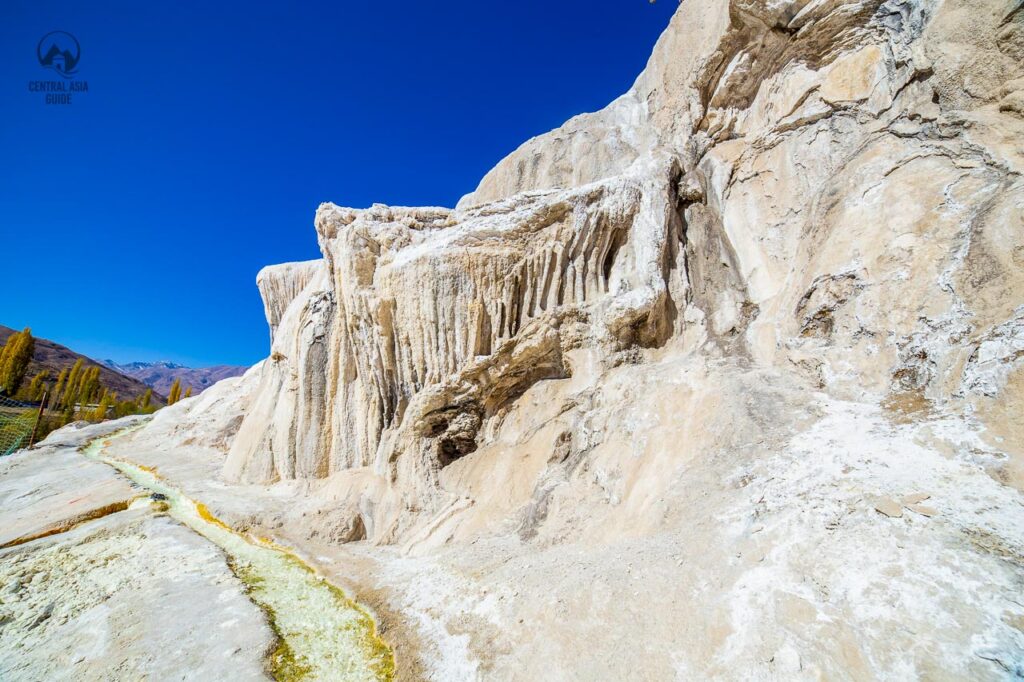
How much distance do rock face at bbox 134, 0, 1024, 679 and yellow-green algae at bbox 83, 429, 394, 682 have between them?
230cm

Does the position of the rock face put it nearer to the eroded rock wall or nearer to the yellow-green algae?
the eroded rock wall

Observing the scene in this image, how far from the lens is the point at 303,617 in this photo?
8305 millimetres

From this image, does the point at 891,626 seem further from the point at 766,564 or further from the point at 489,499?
the point at 489,499

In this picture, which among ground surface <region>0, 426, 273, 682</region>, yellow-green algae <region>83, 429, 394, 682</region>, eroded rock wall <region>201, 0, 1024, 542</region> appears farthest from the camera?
eroded rock wall <region>201, 0, 1024, 542</region>

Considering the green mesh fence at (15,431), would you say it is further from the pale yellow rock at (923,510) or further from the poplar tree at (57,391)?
the pale yellow rock at (923,510)

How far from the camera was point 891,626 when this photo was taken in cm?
431

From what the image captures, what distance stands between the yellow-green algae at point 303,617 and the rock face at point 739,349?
2.30 m

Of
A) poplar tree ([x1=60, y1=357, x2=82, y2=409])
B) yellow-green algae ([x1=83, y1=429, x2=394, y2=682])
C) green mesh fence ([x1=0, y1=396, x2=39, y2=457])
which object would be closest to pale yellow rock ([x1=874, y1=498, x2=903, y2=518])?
yellow-green algae ([x1=83, y1=429, x2=394, y2=682])

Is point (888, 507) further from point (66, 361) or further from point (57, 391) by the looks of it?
point (66, 361)

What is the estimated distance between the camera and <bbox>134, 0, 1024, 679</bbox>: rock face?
5195mm

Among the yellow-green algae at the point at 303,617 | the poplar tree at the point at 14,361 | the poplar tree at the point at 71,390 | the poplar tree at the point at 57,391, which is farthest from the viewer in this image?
the poplar tree at the point at 57,391

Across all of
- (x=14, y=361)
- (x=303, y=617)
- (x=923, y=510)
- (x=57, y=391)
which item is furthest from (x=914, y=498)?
(x=57, y=391)

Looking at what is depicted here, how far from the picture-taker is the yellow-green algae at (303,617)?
22.3ft

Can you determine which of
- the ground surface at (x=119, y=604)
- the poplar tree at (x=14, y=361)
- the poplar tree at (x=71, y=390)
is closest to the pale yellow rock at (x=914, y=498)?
the ground surface at (x=119, y=604)
